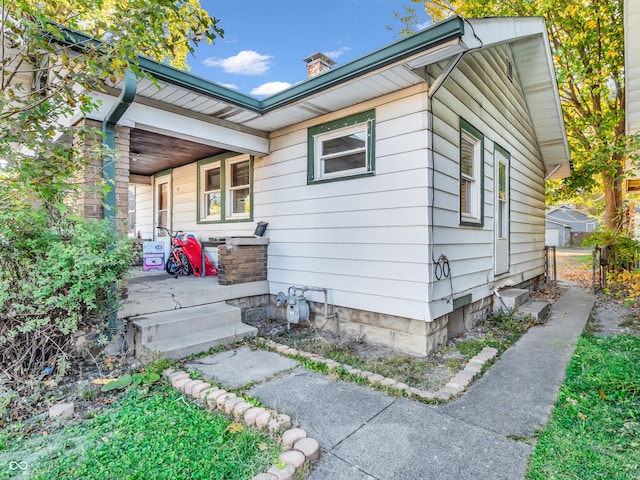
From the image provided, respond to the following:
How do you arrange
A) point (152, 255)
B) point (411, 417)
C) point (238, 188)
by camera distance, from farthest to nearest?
point (152, 255)
point (238, 188)
point (411, 417)

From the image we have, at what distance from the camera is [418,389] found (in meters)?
2.99

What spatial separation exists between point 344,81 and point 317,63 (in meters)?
2.61

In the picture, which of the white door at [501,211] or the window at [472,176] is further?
the white door at [501,211]

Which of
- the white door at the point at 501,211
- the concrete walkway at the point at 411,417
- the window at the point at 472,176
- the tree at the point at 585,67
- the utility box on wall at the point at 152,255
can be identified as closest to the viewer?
the concrete walkway at the point at 411,417

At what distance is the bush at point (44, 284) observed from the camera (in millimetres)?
2770

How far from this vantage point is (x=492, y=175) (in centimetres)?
585

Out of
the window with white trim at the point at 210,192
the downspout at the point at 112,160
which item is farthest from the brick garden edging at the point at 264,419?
the window with white trim at the point at 210,192

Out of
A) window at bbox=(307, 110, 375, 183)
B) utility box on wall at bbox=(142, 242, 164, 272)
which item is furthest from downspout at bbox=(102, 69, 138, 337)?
utility box on wall at bbox=(142, 242, 164, 272)

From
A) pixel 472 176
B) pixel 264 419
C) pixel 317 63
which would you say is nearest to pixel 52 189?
pixel 264 419

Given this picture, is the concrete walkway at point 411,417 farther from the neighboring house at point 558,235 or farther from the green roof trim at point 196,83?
the neighboring house at point 558,235

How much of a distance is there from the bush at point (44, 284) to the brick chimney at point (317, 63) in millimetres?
4655

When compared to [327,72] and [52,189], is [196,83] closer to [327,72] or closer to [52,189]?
[327,72]

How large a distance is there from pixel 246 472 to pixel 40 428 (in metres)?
1.68

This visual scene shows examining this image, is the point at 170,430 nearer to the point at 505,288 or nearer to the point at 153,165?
the point at 505,288
